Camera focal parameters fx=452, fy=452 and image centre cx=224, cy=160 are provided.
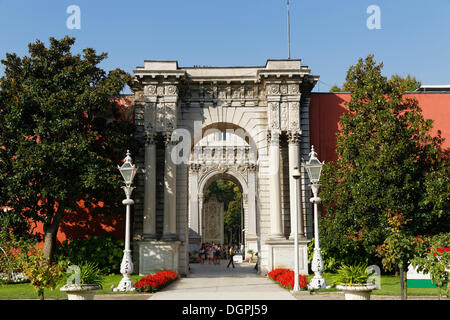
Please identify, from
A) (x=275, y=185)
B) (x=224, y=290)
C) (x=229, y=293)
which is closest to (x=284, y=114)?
(x=275, y=185)

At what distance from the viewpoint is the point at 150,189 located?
66.9ft

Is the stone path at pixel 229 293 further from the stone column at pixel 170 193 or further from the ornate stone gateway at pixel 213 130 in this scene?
the stone column at pixel 170 193

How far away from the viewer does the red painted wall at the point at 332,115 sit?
21969 millimetres

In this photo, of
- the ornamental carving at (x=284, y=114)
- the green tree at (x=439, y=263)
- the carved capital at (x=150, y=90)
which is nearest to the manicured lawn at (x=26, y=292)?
the carved capital at (x=150, y=90)

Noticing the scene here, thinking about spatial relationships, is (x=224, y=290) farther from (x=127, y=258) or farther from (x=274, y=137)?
(x=274, y=137)

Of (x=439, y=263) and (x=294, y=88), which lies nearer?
(x=439, y=263)

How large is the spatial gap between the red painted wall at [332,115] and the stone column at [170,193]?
6.85m

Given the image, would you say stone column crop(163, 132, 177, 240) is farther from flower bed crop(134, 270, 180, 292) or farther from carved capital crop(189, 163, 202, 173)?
carved capital crop(189, 163, 202, 173)

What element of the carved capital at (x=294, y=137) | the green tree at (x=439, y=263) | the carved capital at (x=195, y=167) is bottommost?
the green tree at (x=439, y=263)

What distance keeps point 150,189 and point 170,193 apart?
921mm

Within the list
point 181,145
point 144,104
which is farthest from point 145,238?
point 144,104

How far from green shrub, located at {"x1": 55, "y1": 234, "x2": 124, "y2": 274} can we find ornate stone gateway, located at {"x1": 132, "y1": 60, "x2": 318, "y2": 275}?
3.32 feet

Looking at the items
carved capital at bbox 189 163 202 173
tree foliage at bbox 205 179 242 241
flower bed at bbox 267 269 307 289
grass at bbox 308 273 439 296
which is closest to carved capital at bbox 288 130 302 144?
flower bed at bbox 267 269 307 289
